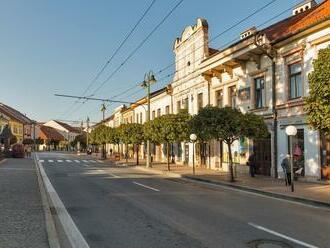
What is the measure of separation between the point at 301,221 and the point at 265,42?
16.0 m

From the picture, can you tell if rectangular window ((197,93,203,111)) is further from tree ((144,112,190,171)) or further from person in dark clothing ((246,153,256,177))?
person in dark clothing ((246,153,256,177))

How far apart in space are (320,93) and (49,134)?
13873 cm

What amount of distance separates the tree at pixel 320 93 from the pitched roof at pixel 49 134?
132417 mm

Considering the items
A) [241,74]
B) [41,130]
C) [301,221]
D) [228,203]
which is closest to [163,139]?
[241,74]

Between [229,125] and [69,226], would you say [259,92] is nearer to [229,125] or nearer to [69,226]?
[229,125]

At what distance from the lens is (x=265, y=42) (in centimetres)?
2619

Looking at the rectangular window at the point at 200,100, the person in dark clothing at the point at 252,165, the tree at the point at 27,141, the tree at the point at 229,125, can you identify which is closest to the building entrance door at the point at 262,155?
the person in dark clothing at the point at 252,165

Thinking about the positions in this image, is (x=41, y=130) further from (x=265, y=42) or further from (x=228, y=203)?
(x=228, y=203)

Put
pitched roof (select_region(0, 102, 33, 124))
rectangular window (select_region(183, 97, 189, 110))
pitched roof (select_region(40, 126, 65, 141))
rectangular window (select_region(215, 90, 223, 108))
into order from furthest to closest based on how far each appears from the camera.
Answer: pitched roof (select_region(40, 126, 65, 141))
pitched roof (select_region(0, 102, 33, 124))
rectangular window (select_region(183, 97, 189, 110))
rectangular window (select_region(215, 90, 223, 108))

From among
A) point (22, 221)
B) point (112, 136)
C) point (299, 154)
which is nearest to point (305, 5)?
point (299, 154)

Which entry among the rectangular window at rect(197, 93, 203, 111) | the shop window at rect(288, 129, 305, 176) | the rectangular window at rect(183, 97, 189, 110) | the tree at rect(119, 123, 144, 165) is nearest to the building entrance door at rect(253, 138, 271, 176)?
the shop window at rect(288, 129, 305, 176)

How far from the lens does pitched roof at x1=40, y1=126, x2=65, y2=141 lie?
471 feet

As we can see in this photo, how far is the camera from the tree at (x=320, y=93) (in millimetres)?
15305

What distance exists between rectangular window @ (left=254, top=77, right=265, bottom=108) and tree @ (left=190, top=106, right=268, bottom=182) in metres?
3.55
